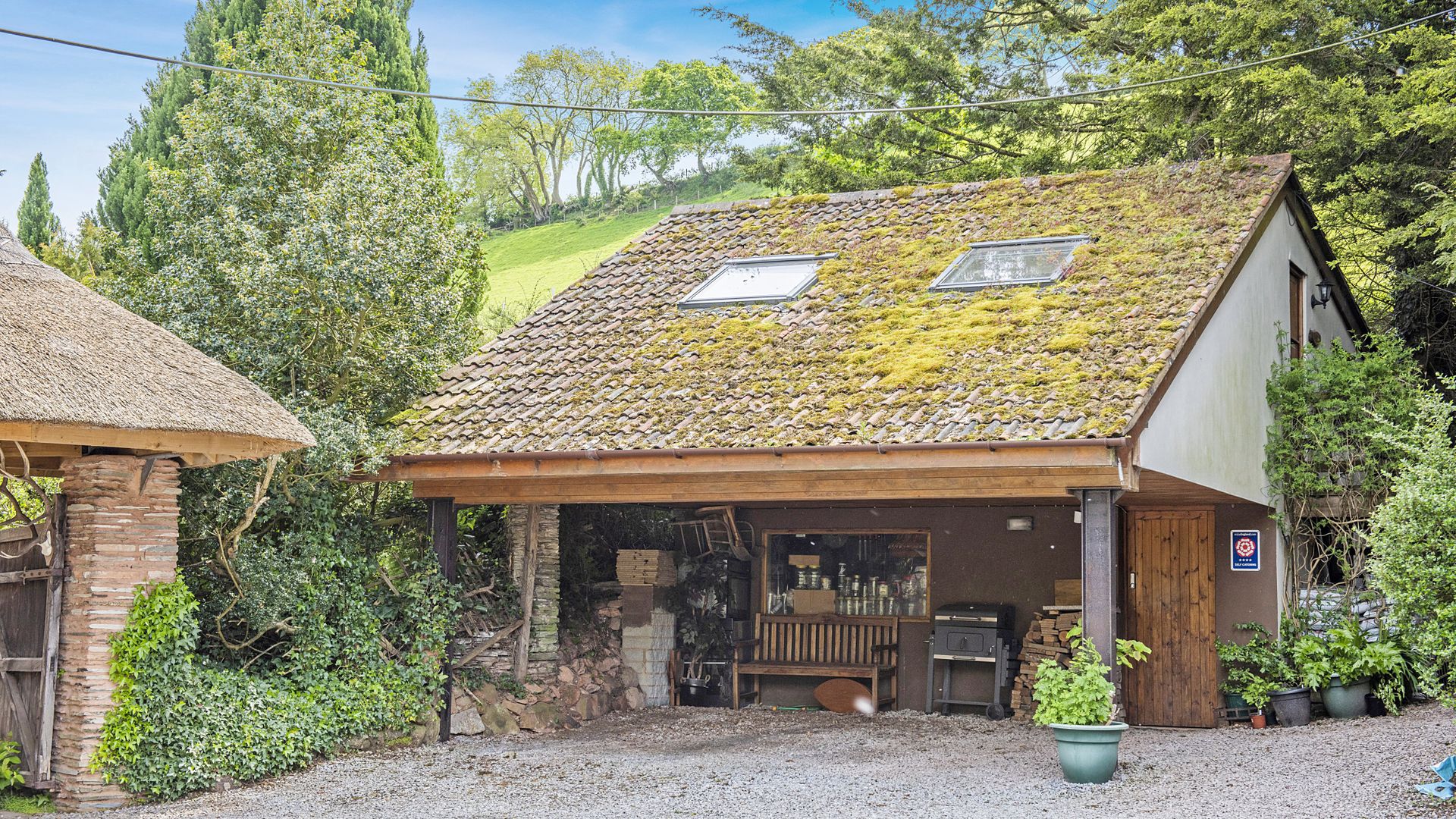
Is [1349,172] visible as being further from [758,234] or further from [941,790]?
[941,790]

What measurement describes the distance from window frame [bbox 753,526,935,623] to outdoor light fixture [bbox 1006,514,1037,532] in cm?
82

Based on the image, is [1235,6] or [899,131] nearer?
[1235,6]

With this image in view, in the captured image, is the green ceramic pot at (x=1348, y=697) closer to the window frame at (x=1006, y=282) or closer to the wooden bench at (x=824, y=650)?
the wooden bench at (x=824, y=650)

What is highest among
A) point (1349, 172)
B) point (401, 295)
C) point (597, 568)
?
point (1349, 172)

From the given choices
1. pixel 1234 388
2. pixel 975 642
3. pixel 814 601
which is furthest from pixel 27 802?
pixel 1234 388

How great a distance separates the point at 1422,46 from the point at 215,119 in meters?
11.7

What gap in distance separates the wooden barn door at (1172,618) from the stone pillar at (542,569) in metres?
5.39

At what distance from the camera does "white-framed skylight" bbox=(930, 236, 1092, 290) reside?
1018cm

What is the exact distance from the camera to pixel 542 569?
1127 cm

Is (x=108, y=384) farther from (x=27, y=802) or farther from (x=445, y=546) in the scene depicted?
(x=445, y=546)

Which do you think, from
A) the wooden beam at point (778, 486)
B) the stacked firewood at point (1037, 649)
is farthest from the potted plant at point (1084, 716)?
the stacked firewood at point (1037, 649)

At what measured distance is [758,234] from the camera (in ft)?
41.9

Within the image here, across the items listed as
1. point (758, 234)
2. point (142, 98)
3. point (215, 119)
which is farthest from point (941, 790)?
point (142, 98)

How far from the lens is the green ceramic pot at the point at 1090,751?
760cm
